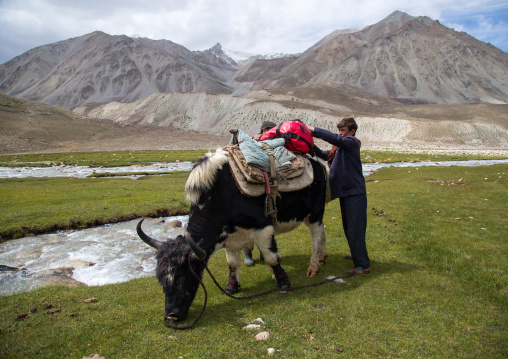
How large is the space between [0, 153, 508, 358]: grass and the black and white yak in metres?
0.46

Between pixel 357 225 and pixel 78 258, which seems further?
pixel 78 258

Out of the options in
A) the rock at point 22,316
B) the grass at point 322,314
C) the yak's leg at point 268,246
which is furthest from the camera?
the yak's leg at point 268,246

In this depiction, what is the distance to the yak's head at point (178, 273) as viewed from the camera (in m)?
4.45

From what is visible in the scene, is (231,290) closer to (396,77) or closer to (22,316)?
(22,316)

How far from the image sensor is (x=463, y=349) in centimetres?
387

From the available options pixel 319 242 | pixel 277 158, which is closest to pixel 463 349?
pixel 319 242

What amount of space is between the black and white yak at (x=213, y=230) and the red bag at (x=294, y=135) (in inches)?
37.7

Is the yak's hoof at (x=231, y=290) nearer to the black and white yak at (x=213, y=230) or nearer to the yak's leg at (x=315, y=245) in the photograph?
the black and white yak at (x=213, y=230)

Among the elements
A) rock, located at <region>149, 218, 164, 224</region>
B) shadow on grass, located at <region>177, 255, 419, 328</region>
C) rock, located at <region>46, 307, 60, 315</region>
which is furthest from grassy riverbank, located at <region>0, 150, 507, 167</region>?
rock, located at <region>46, 307, 60, 315</region>

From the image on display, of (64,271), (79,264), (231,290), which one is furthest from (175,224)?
(231,290)

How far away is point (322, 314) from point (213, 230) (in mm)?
2048

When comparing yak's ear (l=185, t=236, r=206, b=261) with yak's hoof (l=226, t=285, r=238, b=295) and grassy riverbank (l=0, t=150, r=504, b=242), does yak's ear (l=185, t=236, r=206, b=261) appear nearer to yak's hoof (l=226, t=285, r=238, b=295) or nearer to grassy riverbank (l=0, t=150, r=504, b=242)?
yak's hoof (l=226, t=285, r=238, b=295)

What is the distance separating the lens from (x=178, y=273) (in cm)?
452

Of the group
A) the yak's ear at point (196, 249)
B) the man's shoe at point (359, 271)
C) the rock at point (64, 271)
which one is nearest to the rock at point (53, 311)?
the yak's ear at point (196, 249)
